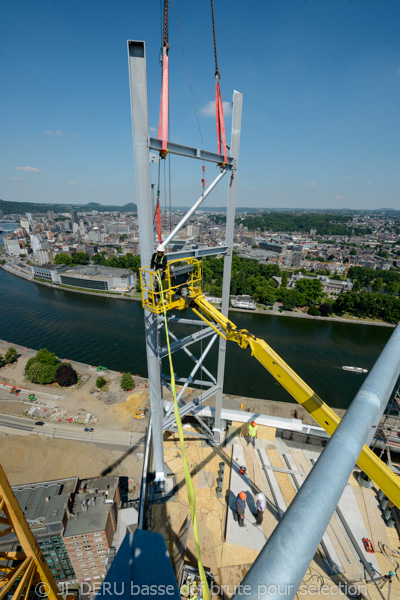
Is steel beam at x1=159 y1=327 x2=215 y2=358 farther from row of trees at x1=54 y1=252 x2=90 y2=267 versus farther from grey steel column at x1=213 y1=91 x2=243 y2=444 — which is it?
row of trees at x1=54 y1=252 x2=90 y2=267

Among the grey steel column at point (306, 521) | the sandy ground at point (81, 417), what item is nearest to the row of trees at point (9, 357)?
the sandy ground at point (81, 417)

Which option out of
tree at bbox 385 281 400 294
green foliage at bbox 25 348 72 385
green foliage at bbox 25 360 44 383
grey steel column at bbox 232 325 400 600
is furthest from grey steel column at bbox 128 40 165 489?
tree at bbox 385 281 400 294

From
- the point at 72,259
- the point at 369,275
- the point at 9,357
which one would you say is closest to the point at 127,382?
the point at 9,357

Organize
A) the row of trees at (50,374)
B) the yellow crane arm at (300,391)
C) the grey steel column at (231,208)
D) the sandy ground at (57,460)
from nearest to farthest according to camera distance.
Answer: the yellow crane arm at (300,391) < the grey steel column at (231,208) < the sandy ground at (57,460) < the row of trees at (50,374)

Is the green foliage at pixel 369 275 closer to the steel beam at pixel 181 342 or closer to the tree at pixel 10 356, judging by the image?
the steel beam at pixel 181 342

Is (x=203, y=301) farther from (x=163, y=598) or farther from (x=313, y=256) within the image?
(x=313, y=256)

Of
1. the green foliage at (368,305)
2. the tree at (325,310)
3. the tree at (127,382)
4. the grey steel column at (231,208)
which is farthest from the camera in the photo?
the tree at (325,310)

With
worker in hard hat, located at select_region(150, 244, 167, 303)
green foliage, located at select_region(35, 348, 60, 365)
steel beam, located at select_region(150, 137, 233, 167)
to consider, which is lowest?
green foliage, located at select_region(35, 348, 60, 365)

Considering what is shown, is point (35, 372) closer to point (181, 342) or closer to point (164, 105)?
point (181, 342)
